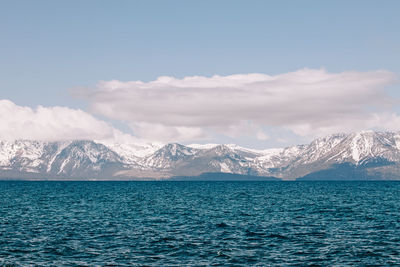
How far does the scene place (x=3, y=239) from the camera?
6356cm

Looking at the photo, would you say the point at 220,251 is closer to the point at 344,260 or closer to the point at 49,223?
the point at 344,260

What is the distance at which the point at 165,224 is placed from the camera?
267ft

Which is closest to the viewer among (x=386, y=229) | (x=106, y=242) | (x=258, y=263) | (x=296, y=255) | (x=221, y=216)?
(x=258, y=263)

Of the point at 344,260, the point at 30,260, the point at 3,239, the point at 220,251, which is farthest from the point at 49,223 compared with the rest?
the point at 344,260

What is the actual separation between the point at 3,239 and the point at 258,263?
35029mm

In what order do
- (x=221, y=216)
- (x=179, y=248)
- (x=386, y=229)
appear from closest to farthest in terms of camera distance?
(x=179, y=248)
(x=386, y=229)
(x=221, y=216)

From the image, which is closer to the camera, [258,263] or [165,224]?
[258,263]

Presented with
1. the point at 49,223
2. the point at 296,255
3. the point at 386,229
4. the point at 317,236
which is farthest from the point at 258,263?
the point at 49,223

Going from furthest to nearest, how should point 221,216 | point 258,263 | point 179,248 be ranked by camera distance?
point 221,216 < point 179,248 < point 258,263

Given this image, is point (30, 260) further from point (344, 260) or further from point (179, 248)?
point (344, 260)

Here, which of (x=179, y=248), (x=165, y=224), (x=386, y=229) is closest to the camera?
(x=179, y=248)

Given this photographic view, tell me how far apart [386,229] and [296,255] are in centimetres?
2746

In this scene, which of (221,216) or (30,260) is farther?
(221,216)

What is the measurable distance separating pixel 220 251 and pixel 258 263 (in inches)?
281
